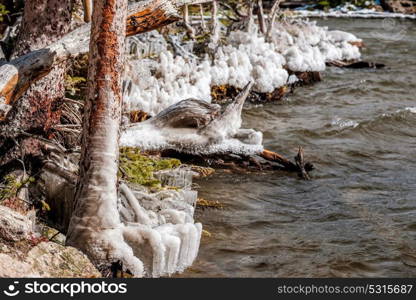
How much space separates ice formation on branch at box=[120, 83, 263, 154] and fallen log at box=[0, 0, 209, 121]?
2.52 metres

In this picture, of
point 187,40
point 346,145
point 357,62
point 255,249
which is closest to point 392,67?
point 357,62

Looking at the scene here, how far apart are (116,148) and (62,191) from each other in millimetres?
1279

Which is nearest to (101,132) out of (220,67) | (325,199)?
(325,199)

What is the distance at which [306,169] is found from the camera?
10500 millimetres

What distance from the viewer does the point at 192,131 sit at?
987cm

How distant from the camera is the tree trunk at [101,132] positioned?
585 centimetres

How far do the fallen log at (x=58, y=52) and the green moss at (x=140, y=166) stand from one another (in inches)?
55.2

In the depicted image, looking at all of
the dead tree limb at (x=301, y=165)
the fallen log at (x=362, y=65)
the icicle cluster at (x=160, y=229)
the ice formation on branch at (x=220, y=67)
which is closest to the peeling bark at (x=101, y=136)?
the icicle cluster at (x=160, y=229)

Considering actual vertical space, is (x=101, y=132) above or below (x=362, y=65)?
above

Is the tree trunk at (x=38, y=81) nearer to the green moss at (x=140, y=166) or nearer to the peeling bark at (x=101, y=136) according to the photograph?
the green moss at (x=140, y=166)

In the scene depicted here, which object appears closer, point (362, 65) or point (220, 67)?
point (220, 67)

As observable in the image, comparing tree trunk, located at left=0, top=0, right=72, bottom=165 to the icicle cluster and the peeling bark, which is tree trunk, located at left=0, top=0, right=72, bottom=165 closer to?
the icicle cluster

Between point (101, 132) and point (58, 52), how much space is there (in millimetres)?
1152

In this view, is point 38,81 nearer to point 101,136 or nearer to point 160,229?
point 101,136
